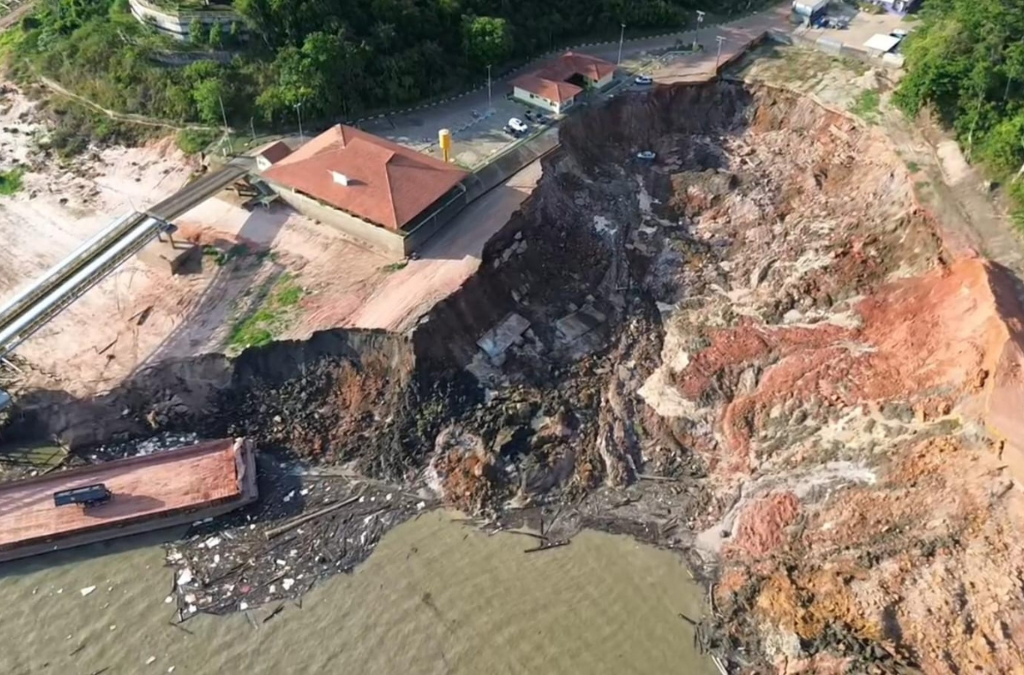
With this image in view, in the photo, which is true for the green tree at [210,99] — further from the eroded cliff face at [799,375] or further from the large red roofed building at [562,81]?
the eroded cliff face at [799,375]

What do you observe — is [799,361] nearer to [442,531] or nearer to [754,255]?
[754,255]

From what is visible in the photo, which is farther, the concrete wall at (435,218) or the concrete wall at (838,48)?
the concrete wall at (838,48)

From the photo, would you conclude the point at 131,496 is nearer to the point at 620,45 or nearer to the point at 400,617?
the point at 400,617

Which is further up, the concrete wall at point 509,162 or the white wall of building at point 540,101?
the white wall of building at point 540,101

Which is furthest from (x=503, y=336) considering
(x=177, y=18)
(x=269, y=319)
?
(x=177, y=18)

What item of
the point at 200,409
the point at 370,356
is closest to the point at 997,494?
the point at 370,356

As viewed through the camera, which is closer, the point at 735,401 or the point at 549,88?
the point at 735,401

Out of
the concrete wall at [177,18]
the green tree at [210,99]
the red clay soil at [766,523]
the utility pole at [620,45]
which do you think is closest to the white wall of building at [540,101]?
the utility pole at [620,45]
